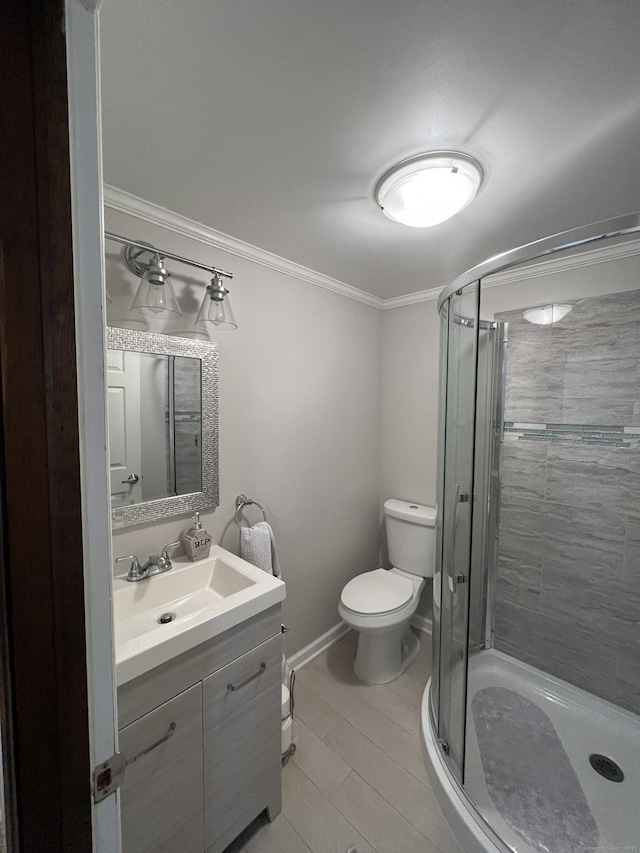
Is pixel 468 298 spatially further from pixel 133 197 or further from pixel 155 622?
pixel 155 622

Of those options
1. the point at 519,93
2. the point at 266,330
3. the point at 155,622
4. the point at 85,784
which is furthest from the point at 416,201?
the point at 155,622

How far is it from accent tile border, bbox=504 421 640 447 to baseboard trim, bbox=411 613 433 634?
139cm

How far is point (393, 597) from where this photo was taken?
1918 mm

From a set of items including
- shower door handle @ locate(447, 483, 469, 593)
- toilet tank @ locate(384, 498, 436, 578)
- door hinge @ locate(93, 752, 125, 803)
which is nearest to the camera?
door hinge @ locate(93, 752, 125, 803)

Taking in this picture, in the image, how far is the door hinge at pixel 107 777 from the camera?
0.48 meters

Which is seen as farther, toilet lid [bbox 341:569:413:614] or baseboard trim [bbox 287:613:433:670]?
baseboard trim [bbox 287:613:433:670]

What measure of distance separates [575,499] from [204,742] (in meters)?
1.88

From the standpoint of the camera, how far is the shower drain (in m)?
1.33

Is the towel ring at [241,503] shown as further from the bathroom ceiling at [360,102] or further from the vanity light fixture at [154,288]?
the bathroom ceiling at [360,102]

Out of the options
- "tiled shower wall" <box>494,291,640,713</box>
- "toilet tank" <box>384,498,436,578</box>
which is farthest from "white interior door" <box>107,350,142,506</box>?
"tiled shower wall" <box>494,291,640,713</box>

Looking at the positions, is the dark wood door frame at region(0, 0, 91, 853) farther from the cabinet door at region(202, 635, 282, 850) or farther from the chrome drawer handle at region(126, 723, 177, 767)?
the cabinet door at region(202, 635, 282, 850)

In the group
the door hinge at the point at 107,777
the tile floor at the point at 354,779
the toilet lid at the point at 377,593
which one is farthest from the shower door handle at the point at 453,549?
the door hinge at the point at 107,777

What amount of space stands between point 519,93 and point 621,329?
4.08 ft

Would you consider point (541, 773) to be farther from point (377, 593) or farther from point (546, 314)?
point (546, 314)
